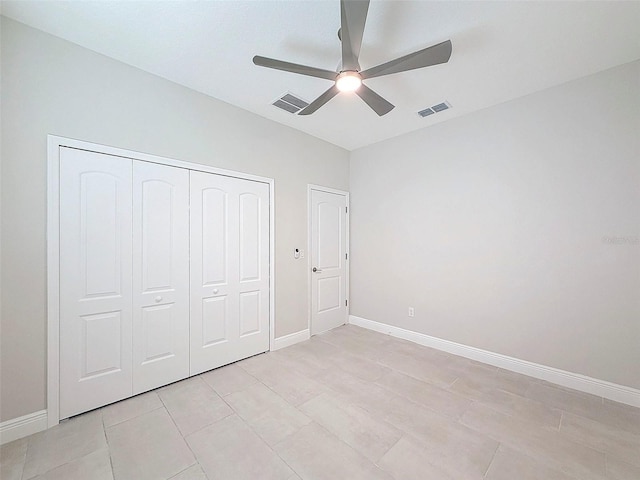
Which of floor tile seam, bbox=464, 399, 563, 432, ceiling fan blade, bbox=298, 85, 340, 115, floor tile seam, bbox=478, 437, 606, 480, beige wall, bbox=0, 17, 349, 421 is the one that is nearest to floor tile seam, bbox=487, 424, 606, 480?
floor tile seam, bbox=478, 437, 606, 480

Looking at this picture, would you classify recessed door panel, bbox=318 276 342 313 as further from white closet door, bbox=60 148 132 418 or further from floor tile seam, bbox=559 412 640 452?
floor tile seam, bbox=559 412 640 452

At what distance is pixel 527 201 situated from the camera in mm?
2828

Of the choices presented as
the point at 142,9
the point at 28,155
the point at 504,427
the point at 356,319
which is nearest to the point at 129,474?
the point at 28,155

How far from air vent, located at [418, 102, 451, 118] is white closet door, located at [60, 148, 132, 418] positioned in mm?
3192

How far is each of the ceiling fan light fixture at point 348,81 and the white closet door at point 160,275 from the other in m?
1.76

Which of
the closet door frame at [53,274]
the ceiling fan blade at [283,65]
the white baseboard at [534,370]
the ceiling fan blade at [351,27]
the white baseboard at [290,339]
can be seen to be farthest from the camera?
the white baseboard at [290,339]

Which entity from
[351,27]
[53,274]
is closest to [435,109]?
[351,27]

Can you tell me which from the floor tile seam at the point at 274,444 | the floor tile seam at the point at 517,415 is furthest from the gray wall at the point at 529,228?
the floor tile seam at the point at 274,444

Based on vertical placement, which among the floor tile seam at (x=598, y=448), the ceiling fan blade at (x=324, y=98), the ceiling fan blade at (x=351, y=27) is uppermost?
the ceiling fan blade at (x=351, y=27)

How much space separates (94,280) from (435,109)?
12.7ft

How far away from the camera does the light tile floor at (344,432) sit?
5.37ft

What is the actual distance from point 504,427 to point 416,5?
3.09 metres

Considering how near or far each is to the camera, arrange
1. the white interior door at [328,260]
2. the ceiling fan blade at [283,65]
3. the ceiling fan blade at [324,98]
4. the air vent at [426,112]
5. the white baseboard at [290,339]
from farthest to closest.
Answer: the white interior door at [328,260]
the white baseboard at [290,339]
the air vent at [426,112]
the ceiling fan blade at [324,98]
the ceiling fan blade at [283,65]

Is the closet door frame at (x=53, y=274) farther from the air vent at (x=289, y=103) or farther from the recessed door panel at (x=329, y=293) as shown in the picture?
the recessed door panel at (x=329, y=293)
